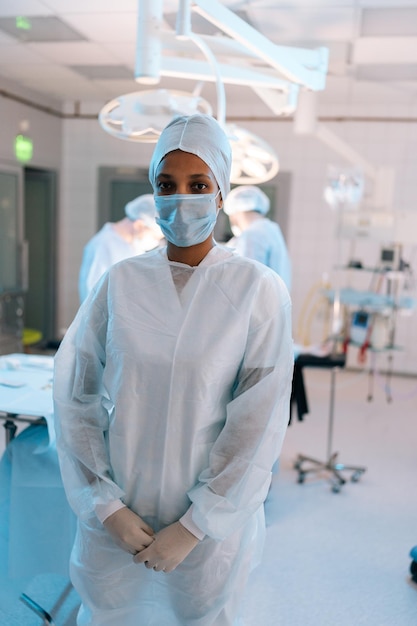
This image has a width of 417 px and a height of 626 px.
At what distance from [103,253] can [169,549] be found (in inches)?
102

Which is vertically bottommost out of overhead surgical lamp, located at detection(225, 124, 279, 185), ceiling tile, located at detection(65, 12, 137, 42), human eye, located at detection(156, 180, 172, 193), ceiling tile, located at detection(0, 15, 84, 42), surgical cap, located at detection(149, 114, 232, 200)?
human eye, located at detection(156, 180, 172, 193)

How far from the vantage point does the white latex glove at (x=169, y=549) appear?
1.15m

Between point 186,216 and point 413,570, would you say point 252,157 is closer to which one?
point 186,216

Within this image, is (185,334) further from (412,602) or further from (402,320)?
(402,320)

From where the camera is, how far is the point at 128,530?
117cm

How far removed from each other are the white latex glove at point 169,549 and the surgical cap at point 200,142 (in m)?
0.70

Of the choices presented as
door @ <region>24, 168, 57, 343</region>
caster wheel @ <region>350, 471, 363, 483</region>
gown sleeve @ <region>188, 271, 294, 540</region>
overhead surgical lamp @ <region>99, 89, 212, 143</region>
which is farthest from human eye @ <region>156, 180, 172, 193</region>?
door @ <region>24, 168, 57, 343</region>

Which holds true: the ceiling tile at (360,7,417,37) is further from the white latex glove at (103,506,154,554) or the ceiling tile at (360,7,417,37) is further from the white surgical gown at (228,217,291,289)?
the white latex glove at (103,506,154,554)

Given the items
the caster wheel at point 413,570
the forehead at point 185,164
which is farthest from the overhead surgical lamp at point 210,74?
the caster wheel at point 413,570

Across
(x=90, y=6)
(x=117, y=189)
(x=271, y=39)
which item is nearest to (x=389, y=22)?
(x=271, y=39)

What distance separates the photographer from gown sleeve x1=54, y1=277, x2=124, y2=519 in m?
1.24

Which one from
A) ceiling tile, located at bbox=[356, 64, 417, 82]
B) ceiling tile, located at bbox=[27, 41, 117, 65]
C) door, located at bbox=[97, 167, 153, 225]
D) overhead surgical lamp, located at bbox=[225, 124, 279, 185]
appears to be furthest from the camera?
door, located at bbox=[97, 167, 153, 225]

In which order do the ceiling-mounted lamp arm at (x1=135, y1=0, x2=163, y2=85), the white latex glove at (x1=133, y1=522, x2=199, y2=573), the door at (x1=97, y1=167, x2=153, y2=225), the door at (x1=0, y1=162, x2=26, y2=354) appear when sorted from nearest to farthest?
the white latex glove at (x1=133, y1=522, x2=199, y2=573) < the ceiling-mounted lamp arm at (x1=135, y1=0, x2=163, y2=85) < the door at (x1=0, y1=162, x2=26, y2=354) < the door at (x1=97, y1=167, x2=153, y2=225)

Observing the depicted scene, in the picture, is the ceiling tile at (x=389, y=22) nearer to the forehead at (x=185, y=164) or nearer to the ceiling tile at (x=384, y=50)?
the ceiling tile at (x=384, y=50)
